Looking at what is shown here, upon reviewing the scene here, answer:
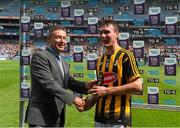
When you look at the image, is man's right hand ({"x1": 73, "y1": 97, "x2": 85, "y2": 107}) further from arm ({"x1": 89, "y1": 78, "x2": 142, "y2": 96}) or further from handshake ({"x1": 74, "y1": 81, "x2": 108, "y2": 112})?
arm ({"x1": 89, "y1": 78, "x2": 142, "y2": 96})

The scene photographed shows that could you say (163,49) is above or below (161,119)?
above

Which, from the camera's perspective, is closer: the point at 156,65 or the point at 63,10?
the point at 156,65

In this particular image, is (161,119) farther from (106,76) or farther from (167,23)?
(106,76)

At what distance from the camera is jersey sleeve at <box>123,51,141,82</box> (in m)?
4.55

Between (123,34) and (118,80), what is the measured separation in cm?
314

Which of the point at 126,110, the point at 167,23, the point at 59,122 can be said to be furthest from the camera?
the point at 167,23

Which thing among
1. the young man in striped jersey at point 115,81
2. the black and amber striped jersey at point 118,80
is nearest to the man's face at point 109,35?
the young man in striped jersey at point 115,81

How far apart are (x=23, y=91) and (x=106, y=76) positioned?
156 inches

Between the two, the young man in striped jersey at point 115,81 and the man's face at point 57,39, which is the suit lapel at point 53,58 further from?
the young man in striped jersey at point 115,81

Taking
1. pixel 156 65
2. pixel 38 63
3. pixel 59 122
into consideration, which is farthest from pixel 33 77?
pixel 156 65

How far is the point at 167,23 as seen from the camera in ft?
24.0

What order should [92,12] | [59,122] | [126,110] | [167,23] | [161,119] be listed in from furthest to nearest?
[161,119], [92,12], [167,23], [59,122], [126,110]

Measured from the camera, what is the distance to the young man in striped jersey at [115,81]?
15.0ft

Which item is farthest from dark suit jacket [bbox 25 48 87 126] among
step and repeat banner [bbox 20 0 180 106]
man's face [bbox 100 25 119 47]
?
step and repeat banner [bbox 20 0 180 106]
